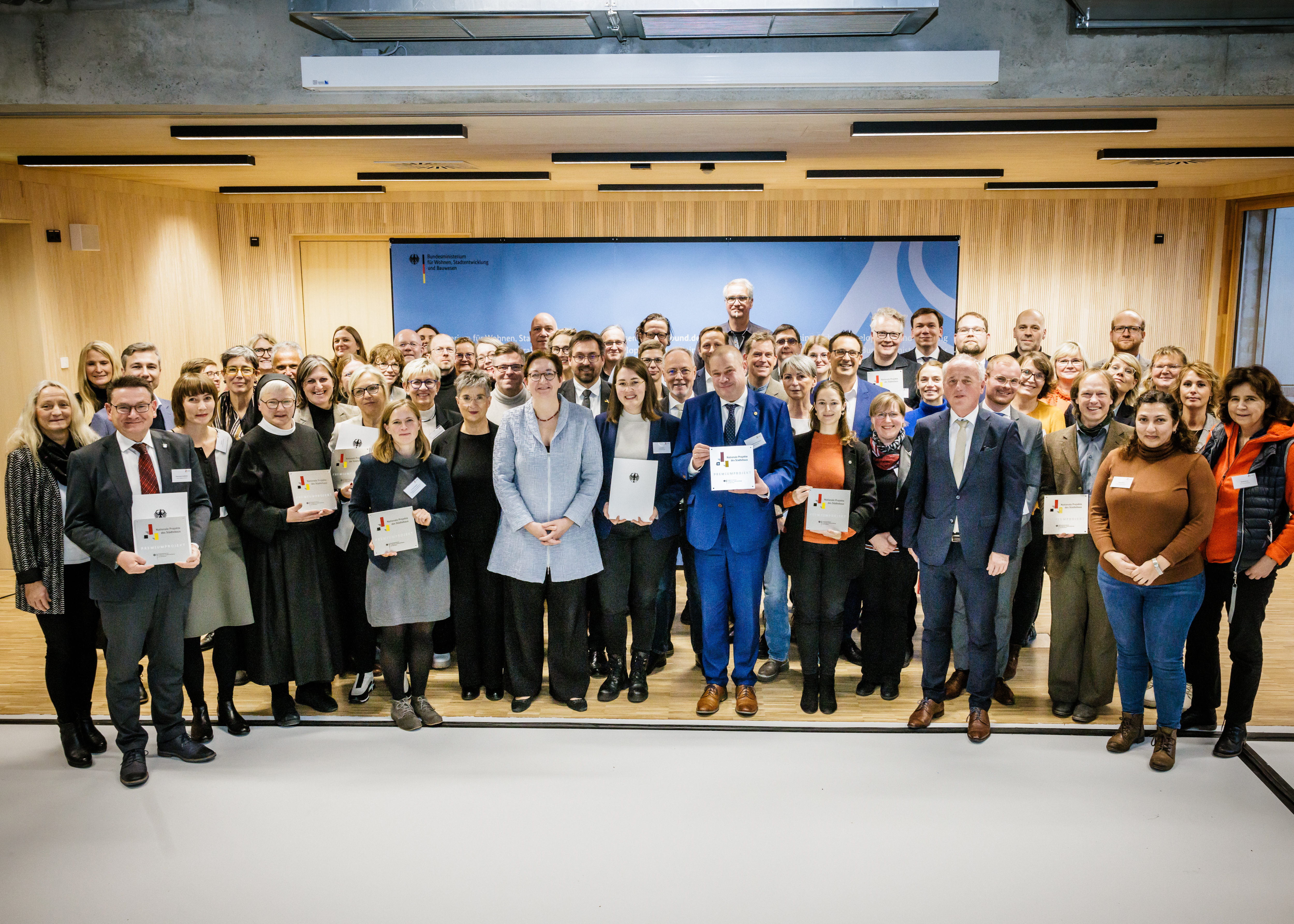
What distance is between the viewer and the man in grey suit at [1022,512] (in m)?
3.70

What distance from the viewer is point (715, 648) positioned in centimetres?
398

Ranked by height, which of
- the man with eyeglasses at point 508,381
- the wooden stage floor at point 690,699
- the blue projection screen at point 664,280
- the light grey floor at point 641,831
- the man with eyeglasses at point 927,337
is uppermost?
the blue projection screen at point 664,280

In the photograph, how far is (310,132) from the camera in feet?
17.6

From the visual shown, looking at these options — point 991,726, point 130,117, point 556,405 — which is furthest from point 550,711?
point 130,117

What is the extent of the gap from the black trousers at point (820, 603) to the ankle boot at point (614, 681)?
0.89 metres

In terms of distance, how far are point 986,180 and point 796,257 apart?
76.5 inches

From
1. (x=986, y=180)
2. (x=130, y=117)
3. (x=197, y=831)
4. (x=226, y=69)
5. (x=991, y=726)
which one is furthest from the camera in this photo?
(x=986, y=180)

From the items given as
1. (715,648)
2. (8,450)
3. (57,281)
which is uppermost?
(57,281)

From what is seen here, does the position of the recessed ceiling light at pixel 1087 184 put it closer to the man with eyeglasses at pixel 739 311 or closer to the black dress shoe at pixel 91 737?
the man with eyeglasses at pixel 739 311

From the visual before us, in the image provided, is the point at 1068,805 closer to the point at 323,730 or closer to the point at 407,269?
the point at 323,730

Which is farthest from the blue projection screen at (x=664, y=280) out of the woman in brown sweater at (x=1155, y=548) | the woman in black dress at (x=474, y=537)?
A: the woman in brown sweater at (x=1155, y=548)

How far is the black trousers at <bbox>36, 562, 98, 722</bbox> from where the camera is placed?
3.41 meters

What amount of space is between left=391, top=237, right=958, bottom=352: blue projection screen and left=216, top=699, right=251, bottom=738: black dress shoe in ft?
18.8

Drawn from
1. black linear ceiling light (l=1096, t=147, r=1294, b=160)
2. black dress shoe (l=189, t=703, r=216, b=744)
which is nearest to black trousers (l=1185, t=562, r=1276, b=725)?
black linear ceiling light (l=1096, t=147, r=1294, b=160)
